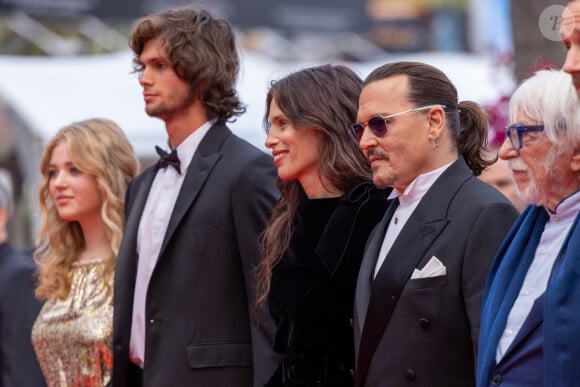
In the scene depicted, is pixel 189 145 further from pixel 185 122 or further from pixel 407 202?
pixel 407 202

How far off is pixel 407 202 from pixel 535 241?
1.90 feet

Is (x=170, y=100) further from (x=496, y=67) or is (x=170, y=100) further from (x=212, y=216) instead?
(x=496, y=67)

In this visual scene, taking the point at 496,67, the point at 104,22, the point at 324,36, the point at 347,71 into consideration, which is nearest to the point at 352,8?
the point at 324,36

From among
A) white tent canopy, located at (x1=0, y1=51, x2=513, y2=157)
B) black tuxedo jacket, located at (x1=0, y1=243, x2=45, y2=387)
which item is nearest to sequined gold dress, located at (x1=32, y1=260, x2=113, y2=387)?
black tuxedo jacket, located at (x1=0, y1=243, x2=45, y2=387)

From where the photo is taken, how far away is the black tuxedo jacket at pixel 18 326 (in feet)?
21.7

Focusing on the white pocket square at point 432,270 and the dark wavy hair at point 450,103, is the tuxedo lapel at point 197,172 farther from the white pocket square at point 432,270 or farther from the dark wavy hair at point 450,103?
the white pocket square at point 432,270

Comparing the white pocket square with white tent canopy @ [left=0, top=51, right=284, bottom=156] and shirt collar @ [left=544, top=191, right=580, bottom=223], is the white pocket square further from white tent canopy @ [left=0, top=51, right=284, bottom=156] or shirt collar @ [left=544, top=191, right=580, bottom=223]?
white tent canopy @ [left=0, top=51, right=284, bottom=156]

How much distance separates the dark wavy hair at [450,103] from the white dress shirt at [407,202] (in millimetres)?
186

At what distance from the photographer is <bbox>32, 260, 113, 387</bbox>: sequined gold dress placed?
5.81 metres

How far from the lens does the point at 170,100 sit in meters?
5.30

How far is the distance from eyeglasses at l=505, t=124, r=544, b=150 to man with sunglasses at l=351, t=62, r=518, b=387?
24 centimetres

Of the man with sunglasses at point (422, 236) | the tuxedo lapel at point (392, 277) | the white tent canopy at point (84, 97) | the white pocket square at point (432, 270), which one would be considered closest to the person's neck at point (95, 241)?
the man with sunglasses at point (422, 236)

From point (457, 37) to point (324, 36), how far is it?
531 inches

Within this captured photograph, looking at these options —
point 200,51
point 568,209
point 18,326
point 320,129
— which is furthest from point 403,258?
point 18,326
